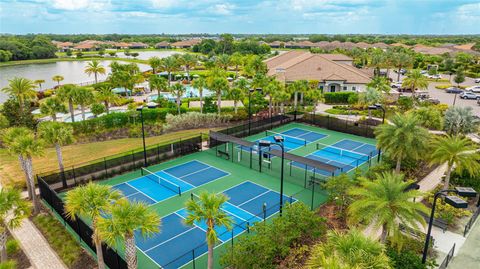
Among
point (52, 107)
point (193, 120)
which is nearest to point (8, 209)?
point (52, 107)

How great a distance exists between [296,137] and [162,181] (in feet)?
49.7

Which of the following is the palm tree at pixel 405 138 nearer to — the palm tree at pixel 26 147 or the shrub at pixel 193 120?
the shrub at pixel 193 120

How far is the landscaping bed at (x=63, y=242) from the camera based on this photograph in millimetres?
14680

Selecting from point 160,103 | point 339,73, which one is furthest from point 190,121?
point 339,73

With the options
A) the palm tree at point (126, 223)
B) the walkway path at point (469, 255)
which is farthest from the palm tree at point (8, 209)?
the walkway path at point (469, 255)

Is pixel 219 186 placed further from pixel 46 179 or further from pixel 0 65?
pixel 0 65

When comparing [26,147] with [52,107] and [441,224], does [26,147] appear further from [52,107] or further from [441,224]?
[441,224]

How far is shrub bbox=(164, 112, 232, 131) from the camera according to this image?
34750mm

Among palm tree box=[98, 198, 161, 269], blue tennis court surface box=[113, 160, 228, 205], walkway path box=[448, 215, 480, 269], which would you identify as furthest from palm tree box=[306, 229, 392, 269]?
blue tennis court surface box=[113, 160, 228, 205]

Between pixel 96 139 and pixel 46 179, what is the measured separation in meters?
12.0

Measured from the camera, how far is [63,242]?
16016 millimetres

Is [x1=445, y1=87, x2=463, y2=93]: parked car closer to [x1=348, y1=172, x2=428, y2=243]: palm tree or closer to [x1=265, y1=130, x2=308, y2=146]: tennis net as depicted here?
[x1=265, y1=130, x2=308, y2=146]: tennis net

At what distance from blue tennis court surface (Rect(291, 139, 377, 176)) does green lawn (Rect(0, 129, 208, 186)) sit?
1228 centimetres

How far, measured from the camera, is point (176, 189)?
2197cm
